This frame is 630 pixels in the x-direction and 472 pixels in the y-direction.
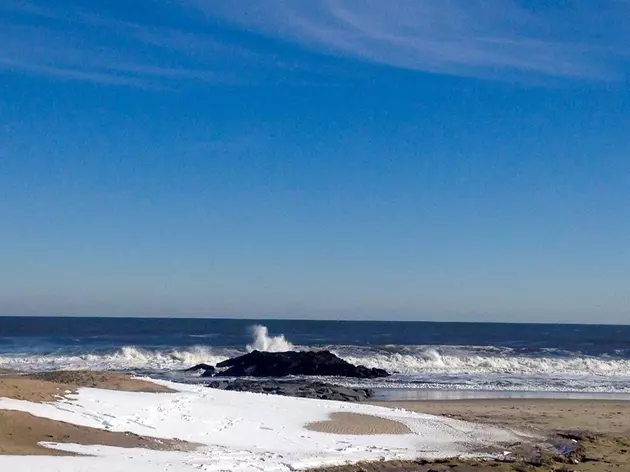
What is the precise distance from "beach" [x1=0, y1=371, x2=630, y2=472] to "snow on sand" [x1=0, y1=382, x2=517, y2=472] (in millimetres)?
21

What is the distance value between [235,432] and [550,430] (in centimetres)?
716

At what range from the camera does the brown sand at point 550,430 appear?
11430 millimetres

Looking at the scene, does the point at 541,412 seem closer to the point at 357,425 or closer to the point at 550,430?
the point at 550,430

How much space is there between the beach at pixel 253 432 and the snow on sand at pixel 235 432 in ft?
0.07

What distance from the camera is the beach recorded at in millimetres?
10531

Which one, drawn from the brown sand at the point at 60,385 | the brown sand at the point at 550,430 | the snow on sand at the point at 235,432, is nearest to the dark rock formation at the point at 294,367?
the brown sand at the point at 550,430

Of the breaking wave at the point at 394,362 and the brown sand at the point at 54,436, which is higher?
the brown sand at the point at 54,436

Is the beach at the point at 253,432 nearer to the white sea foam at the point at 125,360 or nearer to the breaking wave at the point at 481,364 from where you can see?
the breaking wave at the point at 481,364

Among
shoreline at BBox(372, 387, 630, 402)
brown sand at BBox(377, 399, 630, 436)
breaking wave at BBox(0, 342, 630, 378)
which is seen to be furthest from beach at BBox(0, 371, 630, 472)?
breaking wave at BBox(0, 342, 630, 378)

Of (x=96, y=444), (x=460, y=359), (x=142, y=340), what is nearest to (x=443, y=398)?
(x=96, y=444)

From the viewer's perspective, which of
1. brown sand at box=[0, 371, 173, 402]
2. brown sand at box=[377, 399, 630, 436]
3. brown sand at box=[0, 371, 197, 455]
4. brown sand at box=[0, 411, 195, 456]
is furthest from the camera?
brown sand at box=[377, 399, 630, 436]

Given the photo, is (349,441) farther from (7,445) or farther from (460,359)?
(460,359)

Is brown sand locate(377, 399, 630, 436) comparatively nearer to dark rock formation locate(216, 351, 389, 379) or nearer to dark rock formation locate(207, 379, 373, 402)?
dark rock formation locate(207, 379, 373, 402)

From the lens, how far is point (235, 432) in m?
12.7
